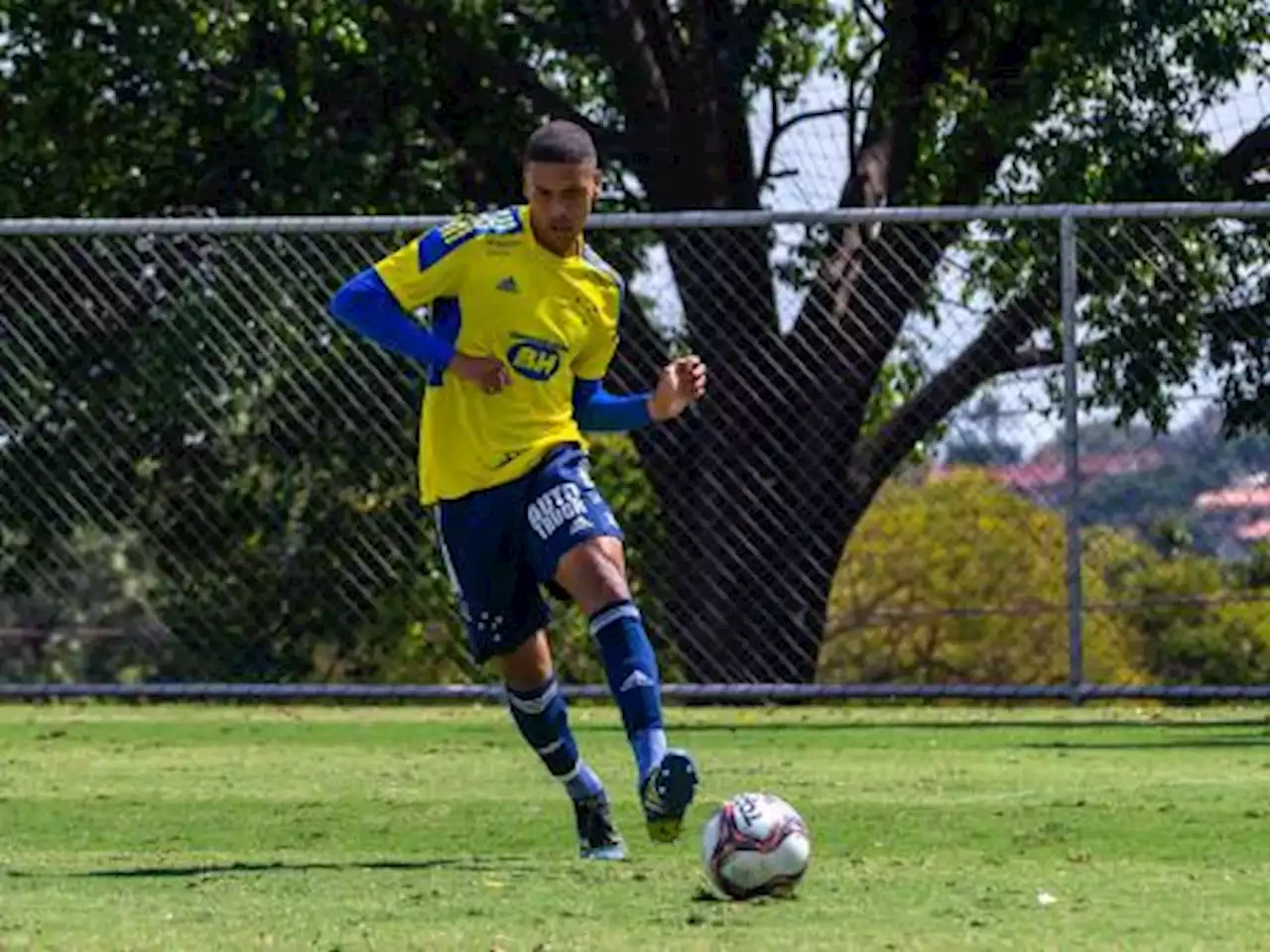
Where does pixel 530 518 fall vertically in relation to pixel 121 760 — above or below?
above

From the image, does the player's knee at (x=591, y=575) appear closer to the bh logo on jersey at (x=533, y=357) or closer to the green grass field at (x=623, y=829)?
the bh logo on jersey at (x=533, y=357)

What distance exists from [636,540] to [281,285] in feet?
6.18

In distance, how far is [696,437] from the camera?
14672 mm

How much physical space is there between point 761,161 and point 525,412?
37.7ft

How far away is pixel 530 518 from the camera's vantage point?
830cm

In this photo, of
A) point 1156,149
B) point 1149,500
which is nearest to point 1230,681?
point 1149,500

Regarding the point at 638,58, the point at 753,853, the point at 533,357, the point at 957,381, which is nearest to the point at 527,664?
the point at 533,357

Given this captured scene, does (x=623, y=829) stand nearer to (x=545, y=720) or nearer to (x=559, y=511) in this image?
(x=545, y=720)

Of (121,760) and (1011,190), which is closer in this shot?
(121,760)

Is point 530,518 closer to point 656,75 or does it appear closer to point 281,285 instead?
point 281,285

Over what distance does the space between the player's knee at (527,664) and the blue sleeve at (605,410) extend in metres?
0.54

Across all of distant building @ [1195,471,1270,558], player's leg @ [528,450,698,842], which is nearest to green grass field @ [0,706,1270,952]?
player's leg @ [528,450,698,842]

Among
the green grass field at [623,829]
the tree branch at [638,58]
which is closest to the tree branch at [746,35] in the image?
the tree branch at [638,58]

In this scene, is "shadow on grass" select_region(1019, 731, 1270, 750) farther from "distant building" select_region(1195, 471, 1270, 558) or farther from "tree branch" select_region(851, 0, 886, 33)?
"tree branch" select_region(851, 0, 886, 33)
